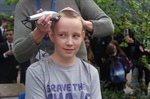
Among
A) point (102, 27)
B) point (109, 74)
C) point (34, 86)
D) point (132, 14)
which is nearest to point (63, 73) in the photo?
point (34, 86)

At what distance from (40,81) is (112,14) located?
4.45 m

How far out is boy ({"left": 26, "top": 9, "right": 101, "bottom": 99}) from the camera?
2.34m

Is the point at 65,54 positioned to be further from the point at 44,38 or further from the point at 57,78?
the point at 44,38

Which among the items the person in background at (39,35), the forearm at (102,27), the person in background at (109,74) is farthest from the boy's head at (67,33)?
the person in background at (109,74)

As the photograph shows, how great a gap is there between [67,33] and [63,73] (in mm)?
243

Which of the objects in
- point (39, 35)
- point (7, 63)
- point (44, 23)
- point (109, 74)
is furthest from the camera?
point (7, 63)

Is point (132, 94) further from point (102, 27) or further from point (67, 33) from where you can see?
point (67, 33)

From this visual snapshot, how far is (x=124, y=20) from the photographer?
636 cm

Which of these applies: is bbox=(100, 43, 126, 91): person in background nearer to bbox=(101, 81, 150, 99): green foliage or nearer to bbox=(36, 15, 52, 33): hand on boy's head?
bbox=(101, 81, 150, 99): green foliage

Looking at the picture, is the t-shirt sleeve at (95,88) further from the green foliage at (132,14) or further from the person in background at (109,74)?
the person in background at (109,74)

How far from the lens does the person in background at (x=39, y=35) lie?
2498 millimetres

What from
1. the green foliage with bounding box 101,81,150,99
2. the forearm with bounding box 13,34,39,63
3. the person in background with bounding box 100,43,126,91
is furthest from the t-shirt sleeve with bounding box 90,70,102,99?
the person in background with bounding box 100,43,126,91

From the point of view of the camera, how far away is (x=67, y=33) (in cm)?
235

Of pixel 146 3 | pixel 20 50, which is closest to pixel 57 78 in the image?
pixel 20 50
